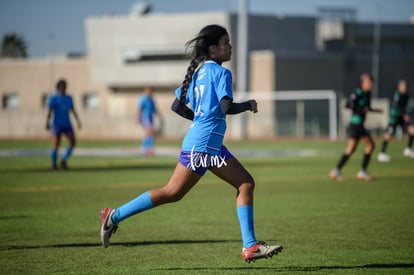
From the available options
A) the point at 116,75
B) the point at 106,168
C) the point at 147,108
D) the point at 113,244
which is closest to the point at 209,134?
the point at 113,244

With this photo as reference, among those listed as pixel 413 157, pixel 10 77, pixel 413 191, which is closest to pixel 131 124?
pixel 10 77

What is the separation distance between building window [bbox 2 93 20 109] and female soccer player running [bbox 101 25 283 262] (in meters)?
59.4

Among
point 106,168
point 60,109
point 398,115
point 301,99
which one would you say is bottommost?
point 106,168

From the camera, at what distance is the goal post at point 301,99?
47841 millimetres

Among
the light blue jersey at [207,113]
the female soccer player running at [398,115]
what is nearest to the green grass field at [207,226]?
the light blue jersey at [207,113]

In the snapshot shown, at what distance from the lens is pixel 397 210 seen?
42.0 feet

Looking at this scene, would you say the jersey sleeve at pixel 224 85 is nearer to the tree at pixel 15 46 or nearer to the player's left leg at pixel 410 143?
the player's left leg at pixel 410 143

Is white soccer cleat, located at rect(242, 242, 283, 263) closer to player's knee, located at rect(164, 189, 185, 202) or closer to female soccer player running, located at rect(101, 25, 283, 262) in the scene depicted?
female soccer player running, located at rect(101, 25, 283, 262)

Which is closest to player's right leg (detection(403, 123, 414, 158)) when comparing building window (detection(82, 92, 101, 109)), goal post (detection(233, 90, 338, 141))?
goal post (detection(233, 90, 338, 141))

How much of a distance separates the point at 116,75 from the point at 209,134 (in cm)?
5328

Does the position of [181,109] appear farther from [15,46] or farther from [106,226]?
[15,46]

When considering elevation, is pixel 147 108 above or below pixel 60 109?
below

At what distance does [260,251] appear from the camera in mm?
7645

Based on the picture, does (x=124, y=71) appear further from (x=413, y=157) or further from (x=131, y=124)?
(x=413, y=157)
